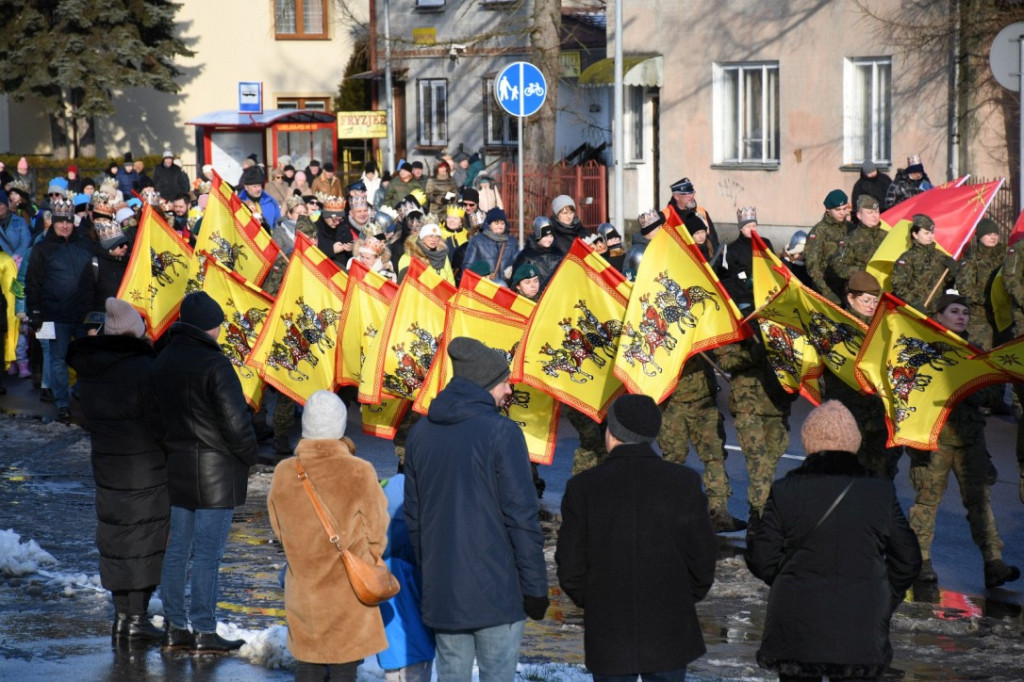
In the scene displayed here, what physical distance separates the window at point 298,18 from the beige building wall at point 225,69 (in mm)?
251

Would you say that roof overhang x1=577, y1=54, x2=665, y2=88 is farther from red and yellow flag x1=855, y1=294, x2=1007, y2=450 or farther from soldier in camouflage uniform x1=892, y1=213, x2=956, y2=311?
red and yellow flag x1=855, y1=294, x2=1007, y2=450

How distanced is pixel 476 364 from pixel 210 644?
2596mm

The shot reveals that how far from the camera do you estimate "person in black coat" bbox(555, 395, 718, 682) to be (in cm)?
536

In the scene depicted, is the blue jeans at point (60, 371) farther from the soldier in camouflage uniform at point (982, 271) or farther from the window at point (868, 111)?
the window at point (868, 111)

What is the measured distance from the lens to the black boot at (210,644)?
294 inches

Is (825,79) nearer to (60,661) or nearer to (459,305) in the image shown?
(459,305)

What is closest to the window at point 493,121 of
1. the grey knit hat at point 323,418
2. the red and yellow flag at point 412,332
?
the red and yellow flag at point 412,332

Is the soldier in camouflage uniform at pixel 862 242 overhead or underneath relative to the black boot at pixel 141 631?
overhead

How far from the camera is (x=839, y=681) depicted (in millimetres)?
5473

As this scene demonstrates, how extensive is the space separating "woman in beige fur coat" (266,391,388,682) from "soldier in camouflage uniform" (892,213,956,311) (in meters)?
7.54

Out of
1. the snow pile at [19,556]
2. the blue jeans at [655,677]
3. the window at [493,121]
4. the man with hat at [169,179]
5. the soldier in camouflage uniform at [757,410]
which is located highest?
A: the window at [493,121]

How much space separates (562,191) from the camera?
28234 mm

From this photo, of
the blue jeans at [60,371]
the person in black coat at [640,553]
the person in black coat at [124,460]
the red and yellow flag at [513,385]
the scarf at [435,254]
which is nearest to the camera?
the person in black coat at [640,553]

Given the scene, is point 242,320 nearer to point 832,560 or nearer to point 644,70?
point 832,560
